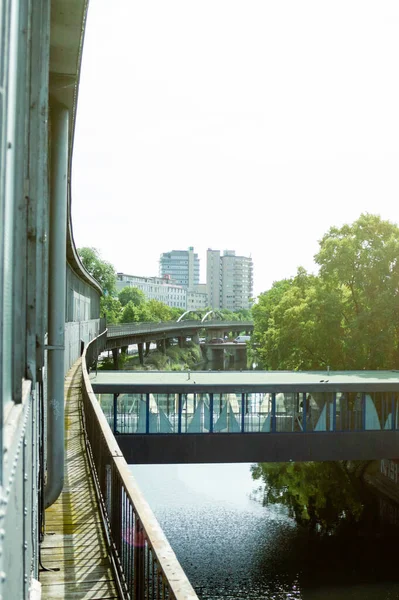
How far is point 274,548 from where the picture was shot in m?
26.7

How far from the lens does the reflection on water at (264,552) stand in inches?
907

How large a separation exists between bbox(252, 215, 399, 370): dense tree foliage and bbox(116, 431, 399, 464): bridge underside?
36.3 ft

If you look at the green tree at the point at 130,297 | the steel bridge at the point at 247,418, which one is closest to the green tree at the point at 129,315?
the green tree at the point at 130,297

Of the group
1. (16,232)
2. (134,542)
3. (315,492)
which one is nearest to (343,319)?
(315,492)

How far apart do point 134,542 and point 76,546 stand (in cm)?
265

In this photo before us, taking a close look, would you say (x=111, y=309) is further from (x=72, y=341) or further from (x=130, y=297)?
(x=72, y=341)

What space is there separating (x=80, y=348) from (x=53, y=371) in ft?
77.5

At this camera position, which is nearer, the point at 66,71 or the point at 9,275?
the point at 9,275

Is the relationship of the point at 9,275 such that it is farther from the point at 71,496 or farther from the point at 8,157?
the point at 71,496

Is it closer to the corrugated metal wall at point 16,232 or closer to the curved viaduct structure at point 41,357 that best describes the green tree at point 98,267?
the curved viaduct structure at point 41,357

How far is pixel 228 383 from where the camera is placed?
27312mm

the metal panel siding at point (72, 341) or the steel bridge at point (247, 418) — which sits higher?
the metal panel siding at point (72, 341)

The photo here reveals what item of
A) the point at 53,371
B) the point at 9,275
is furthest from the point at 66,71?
the point at 9,275

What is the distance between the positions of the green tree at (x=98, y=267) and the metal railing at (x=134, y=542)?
293ft
